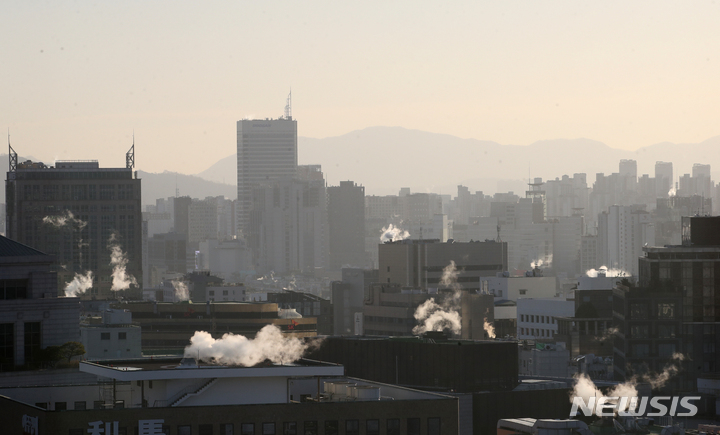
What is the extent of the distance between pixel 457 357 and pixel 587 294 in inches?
3338

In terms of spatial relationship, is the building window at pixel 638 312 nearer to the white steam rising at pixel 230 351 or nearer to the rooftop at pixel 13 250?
the rooftop at pixel 13 250

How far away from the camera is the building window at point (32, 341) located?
89938 millimetres

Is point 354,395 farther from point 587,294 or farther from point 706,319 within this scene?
point 587,294

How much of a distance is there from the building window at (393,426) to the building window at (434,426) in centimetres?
166

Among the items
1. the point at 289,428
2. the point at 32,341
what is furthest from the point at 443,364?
the point at 289,428

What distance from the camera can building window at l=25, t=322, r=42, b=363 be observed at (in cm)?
8994

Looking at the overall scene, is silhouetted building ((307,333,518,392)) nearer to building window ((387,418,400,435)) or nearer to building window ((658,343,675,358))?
building window ((387,418,400,435))

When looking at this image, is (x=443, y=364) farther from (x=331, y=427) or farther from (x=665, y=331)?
(x=665, y=331)

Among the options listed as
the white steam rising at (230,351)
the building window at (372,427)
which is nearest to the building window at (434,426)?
the building window at (372,427)

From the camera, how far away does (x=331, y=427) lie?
66.6 meters

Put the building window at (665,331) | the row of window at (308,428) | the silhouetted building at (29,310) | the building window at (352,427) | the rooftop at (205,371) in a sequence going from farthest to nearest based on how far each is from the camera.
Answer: the building window at (665,331), the silhouetted building at (29,310), the rooftop at (205,371), the building window at (352,427), the row of window at (308,428)

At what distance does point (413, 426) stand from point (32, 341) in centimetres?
3282

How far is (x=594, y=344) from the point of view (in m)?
171

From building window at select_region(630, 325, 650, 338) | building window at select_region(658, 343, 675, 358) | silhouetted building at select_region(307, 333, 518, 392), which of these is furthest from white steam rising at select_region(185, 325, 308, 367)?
building window at select_region(658, 343, 675, 358)
